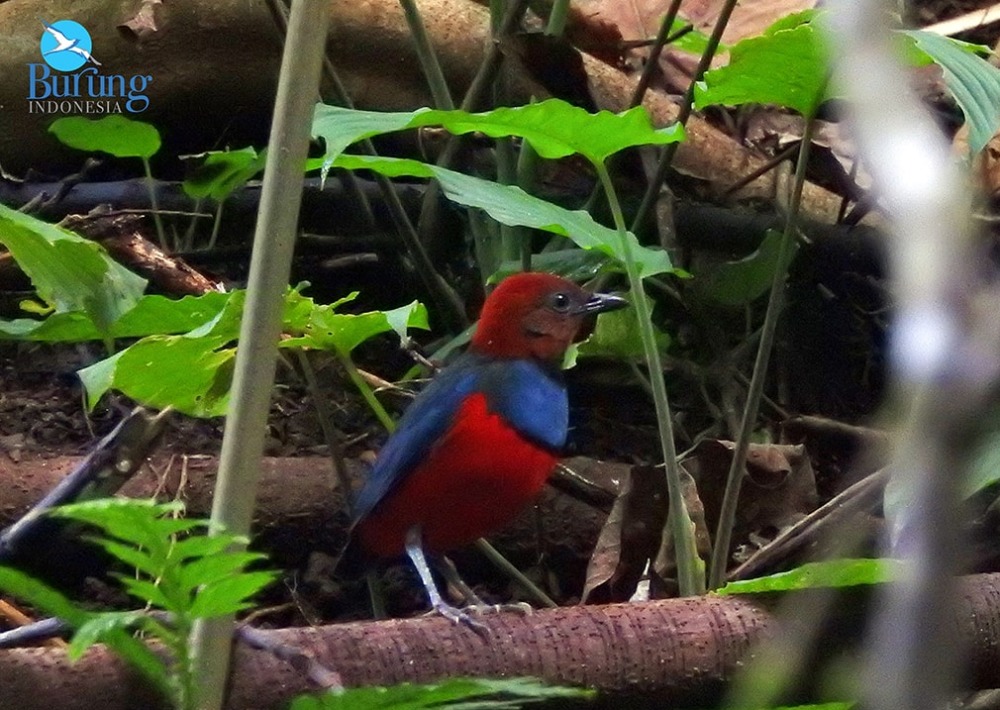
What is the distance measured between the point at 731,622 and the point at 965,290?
173 centimetres

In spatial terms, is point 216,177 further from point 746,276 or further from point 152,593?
point 152,593

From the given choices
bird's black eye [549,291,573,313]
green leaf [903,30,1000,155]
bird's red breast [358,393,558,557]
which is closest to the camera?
green leaf [903,30,1000,155]

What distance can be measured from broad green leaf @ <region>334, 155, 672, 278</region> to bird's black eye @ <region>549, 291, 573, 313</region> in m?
0.40

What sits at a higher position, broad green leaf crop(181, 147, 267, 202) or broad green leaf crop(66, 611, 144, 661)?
broad green leaf crop(181, 147, 267, 202)

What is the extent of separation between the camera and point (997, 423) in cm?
216

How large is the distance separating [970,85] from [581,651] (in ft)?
4.09

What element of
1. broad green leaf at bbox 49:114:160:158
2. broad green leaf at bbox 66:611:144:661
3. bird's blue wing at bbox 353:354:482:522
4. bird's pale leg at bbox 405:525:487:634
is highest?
broad green leaf at bbox 49:114:160:158

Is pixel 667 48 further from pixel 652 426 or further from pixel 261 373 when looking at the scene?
pixel 261 373

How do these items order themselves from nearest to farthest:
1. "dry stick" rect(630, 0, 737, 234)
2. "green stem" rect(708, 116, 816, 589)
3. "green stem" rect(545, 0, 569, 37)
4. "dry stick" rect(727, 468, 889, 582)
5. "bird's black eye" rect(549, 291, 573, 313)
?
"dry stick" rect(727, 468, 889, 582) < "green stem" rect(708, 116, 816, 589) < "bird's black eye" rect(549, 291, 573, 313) < "dry stick" rect(630, 0, 737, 234) < "green stem" rect(545, 0, 569, 37)

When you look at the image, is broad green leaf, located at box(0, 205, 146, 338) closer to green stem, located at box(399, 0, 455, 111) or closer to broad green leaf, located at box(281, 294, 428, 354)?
broad green leaf, located at box(281, 294, 428, 354)

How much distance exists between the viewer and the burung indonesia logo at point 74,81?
4.10 meters

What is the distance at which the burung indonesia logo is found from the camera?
4.10 m

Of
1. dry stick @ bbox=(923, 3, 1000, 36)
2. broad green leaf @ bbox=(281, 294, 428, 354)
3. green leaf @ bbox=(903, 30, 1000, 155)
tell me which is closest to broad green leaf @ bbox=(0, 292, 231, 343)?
broad green leaf @ bbox=(281, 294, 428, 354)

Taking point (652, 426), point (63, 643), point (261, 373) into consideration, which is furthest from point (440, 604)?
point (652, 426)
